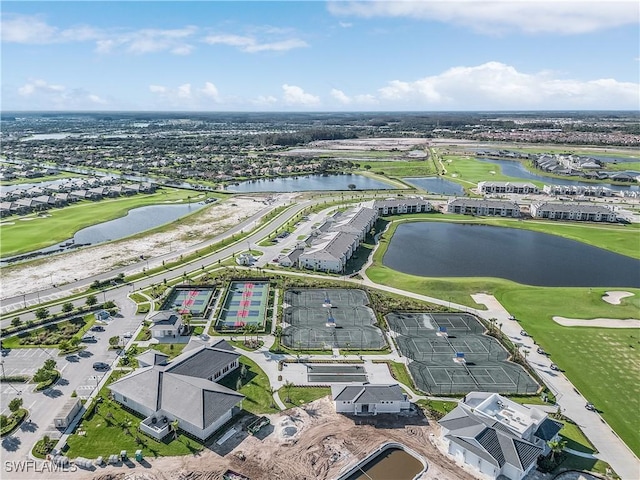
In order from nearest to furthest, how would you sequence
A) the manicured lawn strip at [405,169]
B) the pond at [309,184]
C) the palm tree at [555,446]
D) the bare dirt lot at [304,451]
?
the bare dirt lot at [304,451], the palm tree at [555,446], the pond at [309,184], the manicured lawn strip at [405,169]

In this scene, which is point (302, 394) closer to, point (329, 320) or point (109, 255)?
point (329, 320)

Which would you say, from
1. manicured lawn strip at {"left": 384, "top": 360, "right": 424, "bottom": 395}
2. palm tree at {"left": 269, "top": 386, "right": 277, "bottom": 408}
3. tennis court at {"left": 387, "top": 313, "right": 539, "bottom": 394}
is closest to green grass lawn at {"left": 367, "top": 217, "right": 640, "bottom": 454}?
tennis court at {"left": 387, "top": 313, "right": 539, "bottom": 394}

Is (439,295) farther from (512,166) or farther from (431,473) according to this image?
(512,166)

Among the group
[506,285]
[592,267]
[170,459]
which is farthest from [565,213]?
[170,459]

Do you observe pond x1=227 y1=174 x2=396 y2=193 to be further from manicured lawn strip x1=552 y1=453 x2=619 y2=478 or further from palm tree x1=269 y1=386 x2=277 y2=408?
manicured lawn strip x1=552 y1=453 x2=619 y2=478

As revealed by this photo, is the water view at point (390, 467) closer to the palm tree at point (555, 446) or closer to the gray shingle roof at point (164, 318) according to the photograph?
the palm tree at point (555, 446)

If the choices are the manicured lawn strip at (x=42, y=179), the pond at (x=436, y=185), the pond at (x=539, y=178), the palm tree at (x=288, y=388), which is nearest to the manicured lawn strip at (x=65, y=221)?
the manicured lawn strip at (x=42, y=179)
